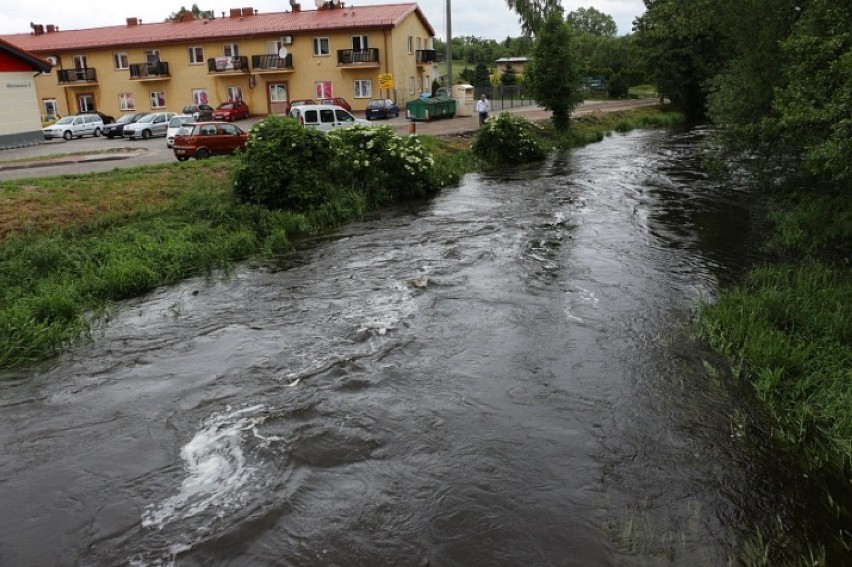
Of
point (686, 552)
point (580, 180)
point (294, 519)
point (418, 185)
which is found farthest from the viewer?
point (580, 180)

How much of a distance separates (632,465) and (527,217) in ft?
37.7

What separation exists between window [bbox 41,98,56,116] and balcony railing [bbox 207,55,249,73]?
48.1 ft

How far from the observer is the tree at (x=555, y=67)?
33312 mm

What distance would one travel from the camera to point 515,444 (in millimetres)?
7070

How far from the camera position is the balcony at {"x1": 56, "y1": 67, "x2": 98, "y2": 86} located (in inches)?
2127

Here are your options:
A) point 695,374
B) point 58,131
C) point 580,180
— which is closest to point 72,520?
point 695,374

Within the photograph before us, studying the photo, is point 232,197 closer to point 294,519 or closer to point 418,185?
point 418,185

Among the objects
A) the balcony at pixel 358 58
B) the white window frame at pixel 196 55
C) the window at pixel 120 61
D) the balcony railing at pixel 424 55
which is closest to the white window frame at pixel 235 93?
the white window frame at pixel 196 55

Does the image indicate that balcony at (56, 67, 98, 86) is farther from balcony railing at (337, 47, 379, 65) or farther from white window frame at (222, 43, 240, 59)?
balcony railing at (337, 47, 379, 65)

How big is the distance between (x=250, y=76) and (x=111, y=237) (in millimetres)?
41170

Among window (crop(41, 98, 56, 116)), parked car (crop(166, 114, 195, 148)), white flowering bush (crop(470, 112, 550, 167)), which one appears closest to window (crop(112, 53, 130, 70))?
window (crop(41, 98, 56, 116))

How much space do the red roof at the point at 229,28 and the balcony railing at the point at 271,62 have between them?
5.81 feet

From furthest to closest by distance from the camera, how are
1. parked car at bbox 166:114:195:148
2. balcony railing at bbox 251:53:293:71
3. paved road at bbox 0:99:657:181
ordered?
balcony railing at bbox 251:53:293:71 < parked car at bbox 166:114:195:148 < paved road at bbox 0:99:657:181

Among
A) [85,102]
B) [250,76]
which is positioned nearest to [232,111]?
[250,76]
